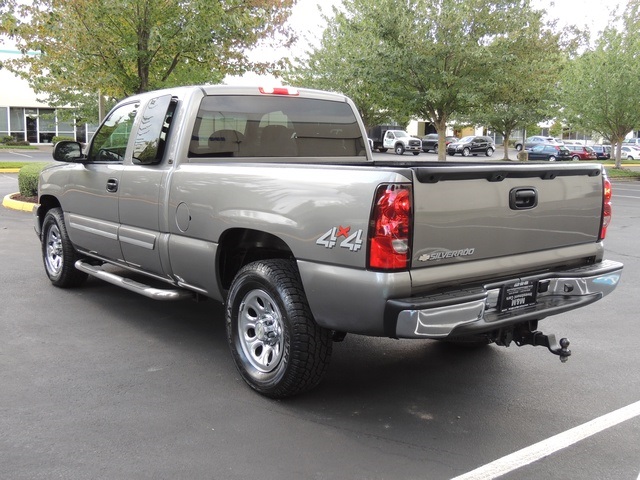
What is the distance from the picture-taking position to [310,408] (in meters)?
4.02

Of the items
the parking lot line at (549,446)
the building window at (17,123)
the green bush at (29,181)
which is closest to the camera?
the parking lot line at (549,446)

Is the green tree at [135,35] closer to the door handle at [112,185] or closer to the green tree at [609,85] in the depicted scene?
the door handle at [112,185]

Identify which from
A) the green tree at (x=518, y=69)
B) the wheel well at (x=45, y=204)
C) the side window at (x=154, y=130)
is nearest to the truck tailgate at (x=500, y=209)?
the side window at (x=154, y=130)

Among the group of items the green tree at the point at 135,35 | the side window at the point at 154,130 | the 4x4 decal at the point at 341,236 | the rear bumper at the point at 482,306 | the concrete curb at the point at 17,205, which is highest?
the green tree at the point at 135,35

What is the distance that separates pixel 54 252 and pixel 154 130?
8.31ft

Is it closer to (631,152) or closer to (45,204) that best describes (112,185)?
(45,204)

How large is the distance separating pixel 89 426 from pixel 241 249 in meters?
1.55

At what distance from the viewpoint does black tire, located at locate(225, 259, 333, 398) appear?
385 centimetres

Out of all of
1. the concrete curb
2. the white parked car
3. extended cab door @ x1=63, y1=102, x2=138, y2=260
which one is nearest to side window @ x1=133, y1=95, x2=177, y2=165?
extended cab door @ x1=63, y1=102, x2=138, y2=260

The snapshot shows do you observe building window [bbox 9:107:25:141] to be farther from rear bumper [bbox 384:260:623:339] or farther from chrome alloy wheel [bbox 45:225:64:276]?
rear bumper [bbox 384:260:623:339]

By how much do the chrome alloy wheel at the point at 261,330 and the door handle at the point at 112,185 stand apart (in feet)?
6.40

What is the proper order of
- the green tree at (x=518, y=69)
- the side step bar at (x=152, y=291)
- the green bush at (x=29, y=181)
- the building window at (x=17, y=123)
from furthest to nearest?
the building window at (x=17, y=123) → the green tree at (x=518, y=69) → the green bush at (x=29, y=181) → the side step bar at (x=152, y=291)

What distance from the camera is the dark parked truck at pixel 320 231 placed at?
11.3 ft

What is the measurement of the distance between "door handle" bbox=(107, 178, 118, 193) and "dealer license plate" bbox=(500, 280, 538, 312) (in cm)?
342
